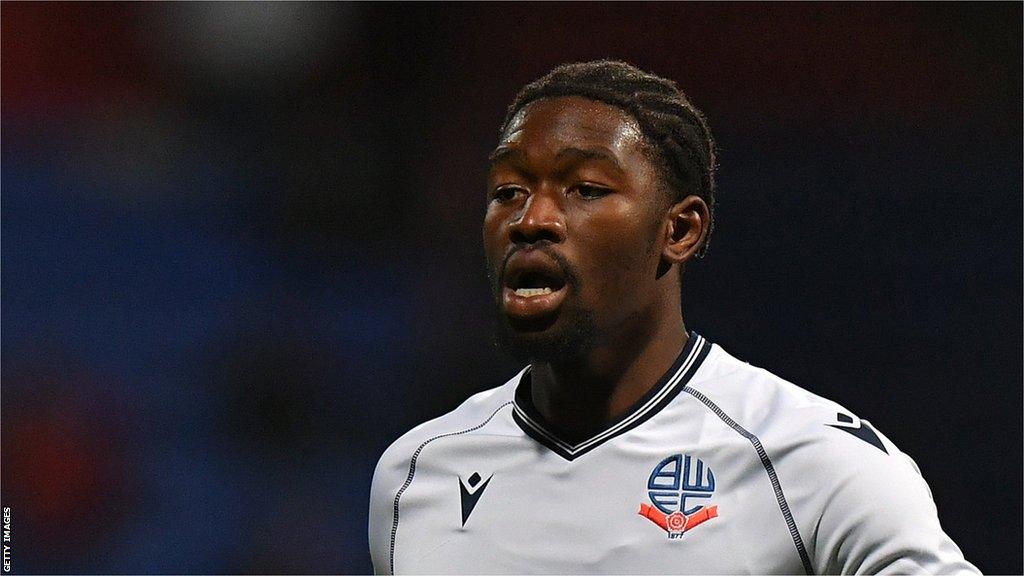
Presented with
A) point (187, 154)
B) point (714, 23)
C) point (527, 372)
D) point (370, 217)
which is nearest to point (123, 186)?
point (187, 154)

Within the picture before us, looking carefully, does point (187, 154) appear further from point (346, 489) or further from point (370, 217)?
point (346, 489)

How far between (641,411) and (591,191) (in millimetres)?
408

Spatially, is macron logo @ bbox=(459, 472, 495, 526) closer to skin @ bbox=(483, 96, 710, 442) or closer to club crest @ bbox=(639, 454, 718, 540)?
skin @ bbox=(483, 96, 710, 442)

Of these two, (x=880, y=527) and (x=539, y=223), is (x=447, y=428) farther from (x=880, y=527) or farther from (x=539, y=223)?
(x=880, y=527)

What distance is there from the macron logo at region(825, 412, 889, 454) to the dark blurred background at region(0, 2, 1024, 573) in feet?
7.95

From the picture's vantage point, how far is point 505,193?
228 centimetres

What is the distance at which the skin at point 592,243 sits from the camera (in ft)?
7.20

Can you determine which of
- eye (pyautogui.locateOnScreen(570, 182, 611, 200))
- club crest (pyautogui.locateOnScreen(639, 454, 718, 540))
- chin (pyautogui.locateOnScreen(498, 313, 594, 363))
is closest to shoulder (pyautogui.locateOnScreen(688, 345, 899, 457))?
club crest (pyautogui.locateOnScreen(639, 454, 718, 540))

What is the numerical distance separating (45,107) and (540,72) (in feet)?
6.70

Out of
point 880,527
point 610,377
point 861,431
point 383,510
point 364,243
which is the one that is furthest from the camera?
point 364,243

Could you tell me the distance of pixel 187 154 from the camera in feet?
16.8

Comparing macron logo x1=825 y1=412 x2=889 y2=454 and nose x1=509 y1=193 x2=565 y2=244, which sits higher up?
nose x1=509 y1=193 x2=565 y2=244

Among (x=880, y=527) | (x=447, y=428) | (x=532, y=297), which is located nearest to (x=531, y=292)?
(x=532, y=297)

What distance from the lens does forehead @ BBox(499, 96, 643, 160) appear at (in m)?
2.23
